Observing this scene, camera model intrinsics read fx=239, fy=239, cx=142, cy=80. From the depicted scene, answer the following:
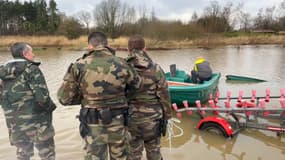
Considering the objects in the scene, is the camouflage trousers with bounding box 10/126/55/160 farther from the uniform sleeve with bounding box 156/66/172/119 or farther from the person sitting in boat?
the person sitting in boat

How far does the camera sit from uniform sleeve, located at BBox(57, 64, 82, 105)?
2.10 m

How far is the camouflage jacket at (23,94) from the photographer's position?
2400 millimetres

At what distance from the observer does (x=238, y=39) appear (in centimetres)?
2936

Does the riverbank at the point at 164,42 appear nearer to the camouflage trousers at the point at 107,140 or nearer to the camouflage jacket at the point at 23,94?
the camouflage jacket at the point at 23,94

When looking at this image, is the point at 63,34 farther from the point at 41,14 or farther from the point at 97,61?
the point at 97,61

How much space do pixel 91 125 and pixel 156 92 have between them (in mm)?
731

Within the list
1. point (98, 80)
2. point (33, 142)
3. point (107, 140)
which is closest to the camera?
point (98, 80)

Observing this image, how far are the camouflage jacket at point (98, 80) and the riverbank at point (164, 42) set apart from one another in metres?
21.6

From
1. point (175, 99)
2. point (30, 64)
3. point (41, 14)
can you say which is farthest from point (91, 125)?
point (41, 14)

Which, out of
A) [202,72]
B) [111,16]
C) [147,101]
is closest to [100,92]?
[147,101]

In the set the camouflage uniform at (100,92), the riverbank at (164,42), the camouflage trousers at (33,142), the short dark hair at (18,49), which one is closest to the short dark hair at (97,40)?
the camouflage uniform at (100,92)

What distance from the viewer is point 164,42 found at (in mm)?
25344

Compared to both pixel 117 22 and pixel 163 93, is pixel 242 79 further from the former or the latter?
pixel 117 22

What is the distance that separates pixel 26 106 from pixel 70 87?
728 mm
